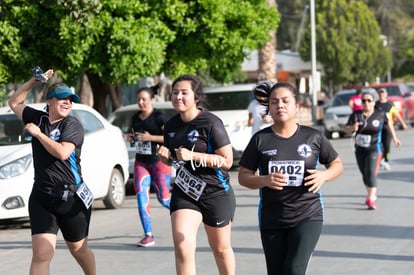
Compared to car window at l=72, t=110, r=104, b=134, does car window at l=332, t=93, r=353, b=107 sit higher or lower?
Result: lower

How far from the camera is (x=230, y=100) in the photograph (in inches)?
866

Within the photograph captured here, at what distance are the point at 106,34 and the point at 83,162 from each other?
5.59 m

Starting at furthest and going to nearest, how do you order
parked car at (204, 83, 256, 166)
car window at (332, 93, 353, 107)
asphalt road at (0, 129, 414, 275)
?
1. car window at (332, 93, 353, 107)
2. parked car at (204, 83, 256, 166)
3. asphalt road at (0, 129, 414, 275)

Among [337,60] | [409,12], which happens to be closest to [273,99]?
[337,60]

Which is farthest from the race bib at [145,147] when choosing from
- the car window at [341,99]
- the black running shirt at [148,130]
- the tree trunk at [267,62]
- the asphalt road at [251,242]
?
the tree trunk at [267,62]

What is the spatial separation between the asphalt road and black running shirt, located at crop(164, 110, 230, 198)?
1.94 meters

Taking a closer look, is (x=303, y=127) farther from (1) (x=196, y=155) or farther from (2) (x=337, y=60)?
(2) (x=337, y=60)

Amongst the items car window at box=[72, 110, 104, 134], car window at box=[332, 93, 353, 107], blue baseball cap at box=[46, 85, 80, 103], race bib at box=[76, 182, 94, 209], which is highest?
blue baseball cap at box=[46, 85, 80, 103]

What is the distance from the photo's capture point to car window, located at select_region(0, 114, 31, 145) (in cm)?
1296

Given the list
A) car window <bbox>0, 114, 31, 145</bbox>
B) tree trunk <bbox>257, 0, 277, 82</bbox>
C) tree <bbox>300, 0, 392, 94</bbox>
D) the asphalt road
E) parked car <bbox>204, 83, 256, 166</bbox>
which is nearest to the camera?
the asphalt road

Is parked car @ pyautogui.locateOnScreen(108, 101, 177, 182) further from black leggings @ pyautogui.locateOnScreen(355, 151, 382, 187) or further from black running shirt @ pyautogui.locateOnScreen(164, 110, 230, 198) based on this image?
black running shirt @ pyautogui.locateOnScreen(164, 110, 230, 198)

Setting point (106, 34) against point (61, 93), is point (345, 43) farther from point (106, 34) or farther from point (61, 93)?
point (61, 93)

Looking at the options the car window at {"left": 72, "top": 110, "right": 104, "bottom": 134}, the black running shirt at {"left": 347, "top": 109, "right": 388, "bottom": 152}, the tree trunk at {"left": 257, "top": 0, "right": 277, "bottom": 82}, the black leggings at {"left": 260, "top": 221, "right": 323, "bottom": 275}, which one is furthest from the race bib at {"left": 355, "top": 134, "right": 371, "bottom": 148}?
the tree trunk at {"left": 257, "top": 0, "right": 277, "bottom": 82}

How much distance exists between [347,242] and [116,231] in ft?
10.2
